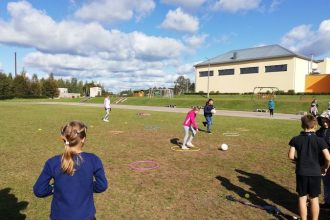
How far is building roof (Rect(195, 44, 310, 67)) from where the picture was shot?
64.6m

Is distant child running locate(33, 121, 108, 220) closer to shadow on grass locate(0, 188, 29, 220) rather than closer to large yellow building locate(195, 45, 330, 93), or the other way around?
shadow on grass locate(0, 188, 29, 220)

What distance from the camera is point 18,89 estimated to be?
91750mm

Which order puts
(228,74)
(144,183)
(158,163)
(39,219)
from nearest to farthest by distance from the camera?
(39,219) < (144,183) < (158,163) < (228,74)

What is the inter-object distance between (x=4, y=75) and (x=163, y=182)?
311ft

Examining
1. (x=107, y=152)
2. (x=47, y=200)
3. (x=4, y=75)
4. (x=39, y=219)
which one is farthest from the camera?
(x=4, y=75)

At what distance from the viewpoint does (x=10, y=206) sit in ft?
21.3

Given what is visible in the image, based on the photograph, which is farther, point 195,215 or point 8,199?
point 8,199

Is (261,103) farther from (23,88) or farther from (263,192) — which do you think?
(23,88)

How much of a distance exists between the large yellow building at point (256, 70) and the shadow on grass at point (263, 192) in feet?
189

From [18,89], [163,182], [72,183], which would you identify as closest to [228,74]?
[18,89]

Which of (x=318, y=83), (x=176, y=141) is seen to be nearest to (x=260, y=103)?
(x=318, y=83)

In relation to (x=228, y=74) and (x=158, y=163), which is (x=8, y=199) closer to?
(x=158, y=163)

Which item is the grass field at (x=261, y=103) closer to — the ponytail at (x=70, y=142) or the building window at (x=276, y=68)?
the building window at (x=276, y=68)

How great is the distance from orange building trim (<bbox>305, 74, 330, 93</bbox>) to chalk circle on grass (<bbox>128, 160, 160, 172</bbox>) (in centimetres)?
5695
